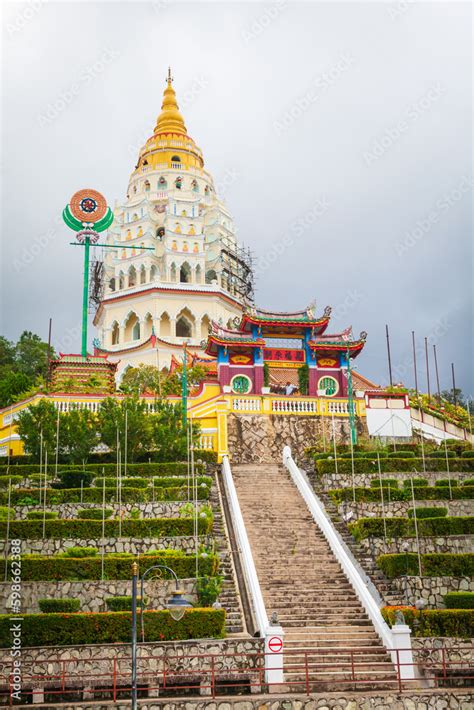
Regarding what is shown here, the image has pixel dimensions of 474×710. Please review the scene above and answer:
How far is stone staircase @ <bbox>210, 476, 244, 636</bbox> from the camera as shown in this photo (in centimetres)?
2223

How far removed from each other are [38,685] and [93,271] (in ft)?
167

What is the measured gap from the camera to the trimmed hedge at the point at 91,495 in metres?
28.9

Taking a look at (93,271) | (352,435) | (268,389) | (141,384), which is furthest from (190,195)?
(352,435)

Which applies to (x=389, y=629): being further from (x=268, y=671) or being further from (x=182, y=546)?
(x=182, y=546)

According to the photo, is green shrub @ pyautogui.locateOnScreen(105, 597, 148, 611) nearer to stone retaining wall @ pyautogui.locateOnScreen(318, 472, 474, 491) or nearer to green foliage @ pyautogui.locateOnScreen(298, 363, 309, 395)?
stone retaining wall @ pyautogui.locateOnScreen(318, 472, 474, 491)

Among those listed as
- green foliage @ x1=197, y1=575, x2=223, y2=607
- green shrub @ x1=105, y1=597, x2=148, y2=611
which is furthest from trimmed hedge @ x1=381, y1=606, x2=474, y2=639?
green shrub @ x1=105, y1=597, x2=148, y2=611

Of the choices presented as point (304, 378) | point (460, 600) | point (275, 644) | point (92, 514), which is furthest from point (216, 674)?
point (304, 378)

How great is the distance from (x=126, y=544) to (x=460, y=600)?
9903 millimetres

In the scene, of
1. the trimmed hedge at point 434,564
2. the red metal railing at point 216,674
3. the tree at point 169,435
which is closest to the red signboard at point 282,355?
the tree at point 169,435

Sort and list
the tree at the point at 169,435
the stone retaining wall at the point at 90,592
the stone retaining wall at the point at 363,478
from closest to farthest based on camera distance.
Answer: the stone retaining wall at the point at 90,592 → the stone retaining wall at the point at 363,478 → the tree at the point at 169,435

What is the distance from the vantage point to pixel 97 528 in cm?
2603

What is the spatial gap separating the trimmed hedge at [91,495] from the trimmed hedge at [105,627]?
329 inches

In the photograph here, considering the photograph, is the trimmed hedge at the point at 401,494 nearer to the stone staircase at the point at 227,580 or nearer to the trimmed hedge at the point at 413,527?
the trimmed hedge at the point at 413,527

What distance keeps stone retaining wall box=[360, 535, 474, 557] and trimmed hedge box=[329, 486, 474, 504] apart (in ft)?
11.4
